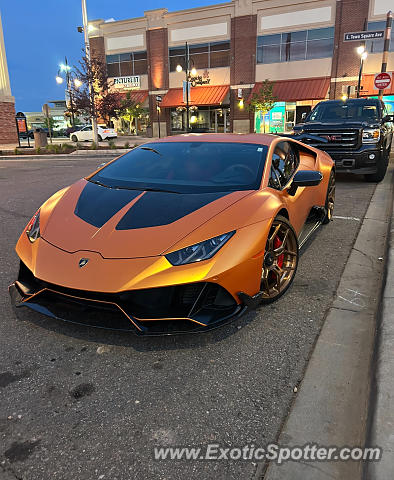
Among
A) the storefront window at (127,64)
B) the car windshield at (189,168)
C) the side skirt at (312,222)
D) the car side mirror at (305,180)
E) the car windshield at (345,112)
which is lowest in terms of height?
the side skirt at (312,222)

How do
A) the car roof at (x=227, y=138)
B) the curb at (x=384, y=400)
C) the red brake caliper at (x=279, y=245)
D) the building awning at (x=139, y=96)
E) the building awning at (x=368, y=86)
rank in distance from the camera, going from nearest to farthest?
the curb at (x=384, y=400)
the red brake caliper at (x=279, y=245)
the car roof at (x=227, y=138)
the building awning at (x=368, y=86)
the building awning at (x=139, y=96)

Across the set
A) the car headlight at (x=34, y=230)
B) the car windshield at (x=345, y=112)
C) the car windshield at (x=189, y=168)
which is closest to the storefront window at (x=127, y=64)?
the car windshield at (x=345, y=112)

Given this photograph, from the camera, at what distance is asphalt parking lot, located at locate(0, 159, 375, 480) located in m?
1.77

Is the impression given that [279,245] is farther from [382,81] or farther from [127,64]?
[127,64]

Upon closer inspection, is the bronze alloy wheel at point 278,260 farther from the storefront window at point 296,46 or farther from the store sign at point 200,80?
the store sign at point 200,80

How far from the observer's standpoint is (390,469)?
1.64 meters

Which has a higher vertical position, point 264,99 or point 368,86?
point 368,86

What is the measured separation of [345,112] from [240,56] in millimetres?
28163

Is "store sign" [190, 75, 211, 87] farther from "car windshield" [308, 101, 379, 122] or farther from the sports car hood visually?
the sports car hood

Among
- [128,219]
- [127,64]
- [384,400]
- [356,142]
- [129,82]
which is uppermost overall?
[127,64]

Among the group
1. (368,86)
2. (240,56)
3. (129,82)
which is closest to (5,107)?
(129,82)

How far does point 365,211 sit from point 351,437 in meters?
5.21

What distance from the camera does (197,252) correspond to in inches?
98.6

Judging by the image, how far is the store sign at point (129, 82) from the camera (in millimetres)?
40031
